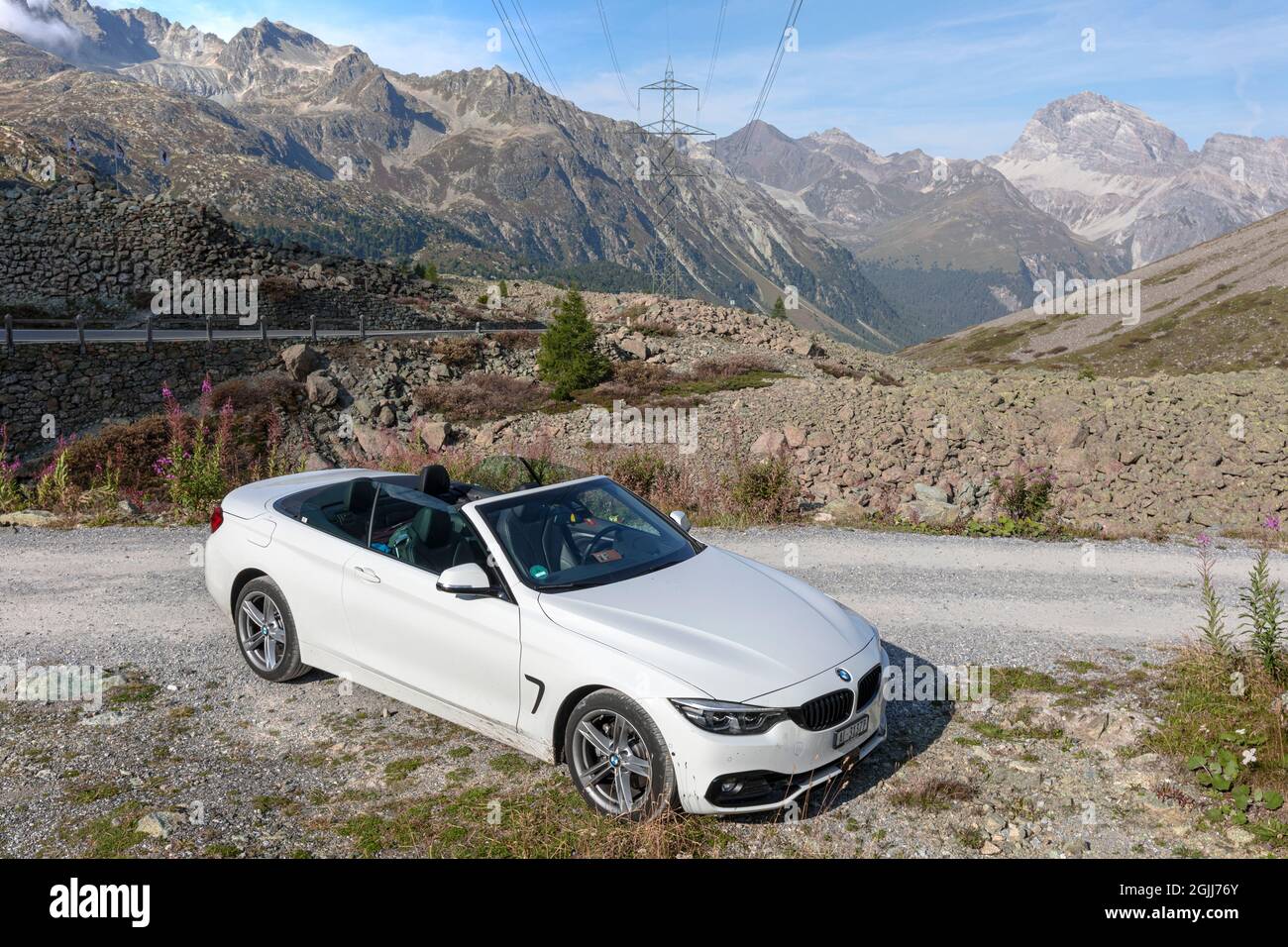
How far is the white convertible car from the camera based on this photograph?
14.2 ft

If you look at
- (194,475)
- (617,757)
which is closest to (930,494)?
(617,757)

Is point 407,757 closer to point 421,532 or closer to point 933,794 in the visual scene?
point 421,532

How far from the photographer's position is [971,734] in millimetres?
5719

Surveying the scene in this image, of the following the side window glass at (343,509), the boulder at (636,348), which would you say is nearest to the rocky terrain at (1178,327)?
the boulder at (636,348)

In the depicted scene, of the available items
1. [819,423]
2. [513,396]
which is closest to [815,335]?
[513,396]

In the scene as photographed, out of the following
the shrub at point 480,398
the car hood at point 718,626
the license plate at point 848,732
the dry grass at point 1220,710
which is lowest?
the dry grass at point 1220,710

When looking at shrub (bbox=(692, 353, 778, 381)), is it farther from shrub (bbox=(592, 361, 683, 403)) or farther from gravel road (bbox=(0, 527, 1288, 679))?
gravel road (bbox=(0, 527, 1288, 679))

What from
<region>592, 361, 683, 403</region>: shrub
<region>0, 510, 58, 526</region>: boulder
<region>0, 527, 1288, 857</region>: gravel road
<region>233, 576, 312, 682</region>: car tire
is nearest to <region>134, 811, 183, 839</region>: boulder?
<region>0, 527, 1288, 857</region>: gravel road

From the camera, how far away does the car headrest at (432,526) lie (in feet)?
18.1

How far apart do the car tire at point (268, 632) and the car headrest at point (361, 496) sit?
830mm

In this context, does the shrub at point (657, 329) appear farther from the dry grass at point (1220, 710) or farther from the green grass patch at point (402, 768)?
the green grass patch at point (402, 768)

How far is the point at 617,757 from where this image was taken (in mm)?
4488

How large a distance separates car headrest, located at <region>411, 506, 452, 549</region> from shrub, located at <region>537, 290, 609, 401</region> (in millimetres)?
29651
